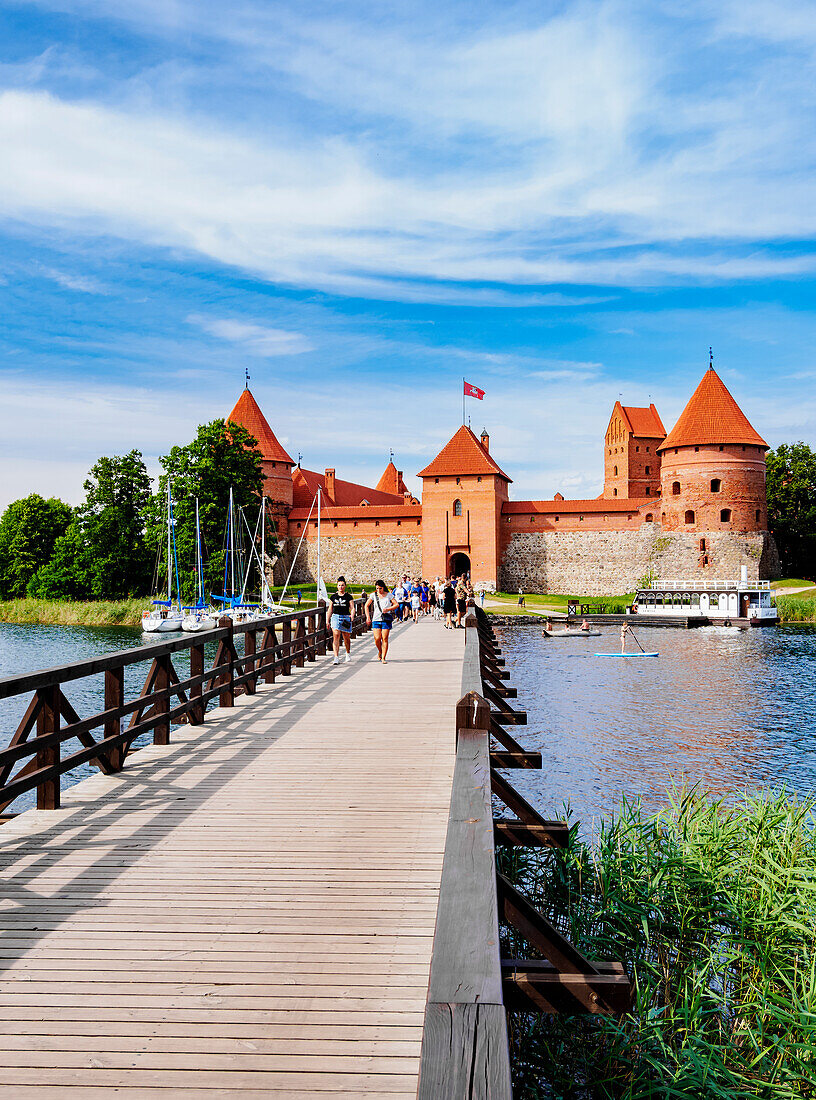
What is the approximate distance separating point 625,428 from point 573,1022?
215ft

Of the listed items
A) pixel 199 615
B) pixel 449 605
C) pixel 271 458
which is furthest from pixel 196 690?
pixel 271 458

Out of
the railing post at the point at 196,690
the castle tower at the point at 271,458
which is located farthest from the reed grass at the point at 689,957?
the castle tower at the point at 271,458

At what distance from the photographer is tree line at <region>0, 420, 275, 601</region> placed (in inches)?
1518

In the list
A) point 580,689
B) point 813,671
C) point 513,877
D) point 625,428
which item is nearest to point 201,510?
point 580,689

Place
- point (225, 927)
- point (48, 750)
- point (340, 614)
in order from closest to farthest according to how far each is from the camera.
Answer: point (225, 927)
point (48, 750)
point (340, 614)

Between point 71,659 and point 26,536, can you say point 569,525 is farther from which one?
point 26,536

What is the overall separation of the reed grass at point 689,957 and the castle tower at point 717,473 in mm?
40144

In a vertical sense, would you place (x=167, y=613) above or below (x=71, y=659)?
above

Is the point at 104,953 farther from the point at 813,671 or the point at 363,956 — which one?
the point at 813,671

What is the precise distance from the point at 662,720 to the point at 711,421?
3286 centimetres

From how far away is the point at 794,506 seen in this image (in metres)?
51.8

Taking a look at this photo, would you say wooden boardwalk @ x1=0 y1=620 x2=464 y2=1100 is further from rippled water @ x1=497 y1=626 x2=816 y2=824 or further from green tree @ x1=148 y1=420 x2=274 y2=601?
green tree @ x1=148 y1=420 x2=274 y2=601

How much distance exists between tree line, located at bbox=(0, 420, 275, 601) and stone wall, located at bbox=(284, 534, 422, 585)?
5643 mm

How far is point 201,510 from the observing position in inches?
1497
